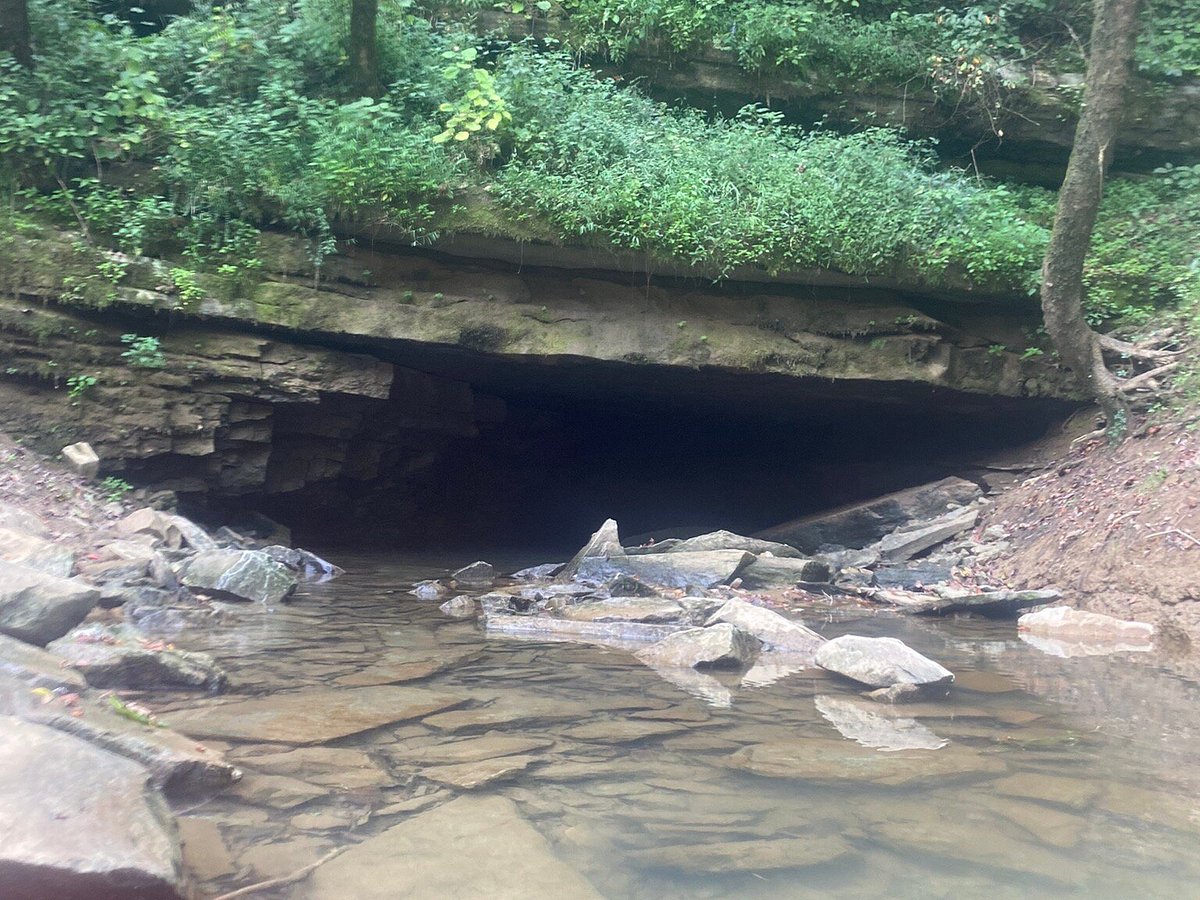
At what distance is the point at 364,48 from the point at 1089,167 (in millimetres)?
6783

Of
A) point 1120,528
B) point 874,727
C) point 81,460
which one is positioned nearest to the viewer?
point 874,727

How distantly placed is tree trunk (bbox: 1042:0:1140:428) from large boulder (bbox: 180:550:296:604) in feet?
23.1

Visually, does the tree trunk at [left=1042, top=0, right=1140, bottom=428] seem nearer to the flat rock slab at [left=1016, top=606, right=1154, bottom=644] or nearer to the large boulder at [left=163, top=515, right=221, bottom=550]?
the flat rock slab at [left=1016, top=606, right=1154, bottom=644]

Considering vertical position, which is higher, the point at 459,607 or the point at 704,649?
the point at 704,649

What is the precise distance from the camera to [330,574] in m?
7.66

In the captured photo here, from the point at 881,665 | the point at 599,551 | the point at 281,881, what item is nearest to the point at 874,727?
the point at 881,665

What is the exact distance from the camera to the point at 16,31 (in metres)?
7.09

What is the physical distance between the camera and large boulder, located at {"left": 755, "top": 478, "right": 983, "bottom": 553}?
342 inches

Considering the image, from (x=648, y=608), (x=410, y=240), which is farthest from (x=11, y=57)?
(x=648, y=608)

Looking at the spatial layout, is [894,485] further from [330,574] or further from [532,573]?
[330,574]

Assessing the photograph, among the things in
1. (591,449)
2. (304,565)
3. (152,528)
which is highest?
(152,528)

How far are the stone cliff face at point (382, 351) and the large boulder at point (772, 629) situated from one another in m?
3.59

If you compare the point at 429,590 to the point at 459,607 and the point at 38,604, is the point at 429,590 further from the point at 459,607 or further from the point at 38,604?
the point at 38,604

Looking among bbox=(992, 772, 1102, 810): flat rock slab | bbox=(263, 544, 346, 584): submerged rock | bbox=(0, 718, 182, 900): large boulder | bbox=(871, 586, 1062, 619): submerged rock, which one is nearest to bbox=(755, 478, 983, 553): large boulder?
bbox=(871, 586, 1062, 619): submerged rock
